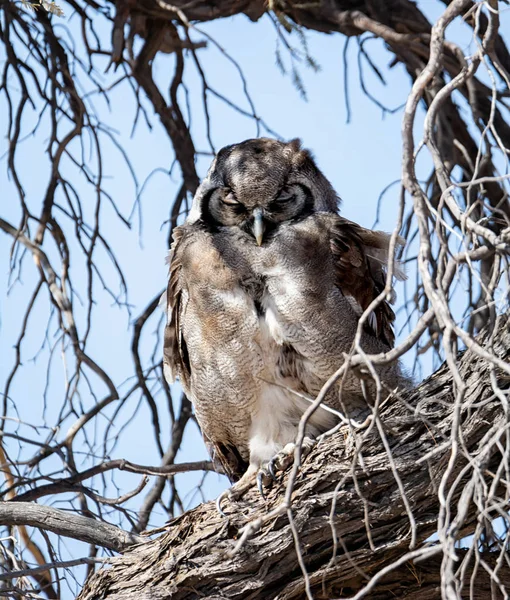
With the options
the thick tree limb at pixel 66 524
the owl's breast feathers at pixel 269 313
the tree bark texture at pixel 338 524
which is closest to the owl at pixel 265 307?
the owl's breast feathers at pixel 269 313

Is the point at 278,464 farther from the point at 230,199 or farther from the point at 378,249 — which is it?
the point at 230,199

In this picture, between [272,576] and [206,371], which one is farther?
[206,371]

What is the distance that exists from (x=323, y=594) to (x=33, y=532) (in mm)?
1334

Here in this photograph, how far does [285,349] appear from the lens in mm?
3631

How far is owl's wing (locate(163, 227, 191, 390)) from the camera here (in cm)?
402

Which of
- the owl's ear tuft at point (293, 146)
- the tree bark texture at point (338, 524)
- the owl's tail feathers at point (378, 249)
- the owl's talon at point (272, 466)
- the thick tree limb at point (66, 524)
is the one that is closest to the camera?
Answer: the tree bark texture at point (338, 524)

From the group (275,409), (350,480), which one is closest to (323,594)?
(350,480)

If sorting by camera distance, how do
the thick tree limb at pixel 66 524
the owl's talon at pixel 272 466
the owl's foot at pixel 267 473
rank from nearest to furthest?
the thick tree limb at pixel 66 524 → the owl's foot at pixel 267 473 → the owl's talon at pixel 272 466

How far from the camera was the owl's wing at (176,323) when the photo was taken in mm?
4020

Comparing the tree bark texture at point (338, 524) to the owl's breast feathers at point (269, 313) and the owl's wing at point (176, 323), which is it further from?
the owl's wing at point (176, 323)

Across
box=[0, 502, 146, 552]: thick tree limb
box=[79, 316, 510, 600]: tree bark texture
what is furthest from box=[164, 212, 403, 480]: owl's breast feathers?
box=[0, 502, 146, 552]: thick tree limb

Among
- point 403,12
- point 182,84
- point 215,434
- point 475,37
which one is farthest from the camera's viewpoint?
point 182,84

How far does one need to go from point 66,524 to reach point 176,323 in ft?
3.81

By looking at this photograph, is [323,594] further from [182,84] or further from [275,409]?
[182,84]
